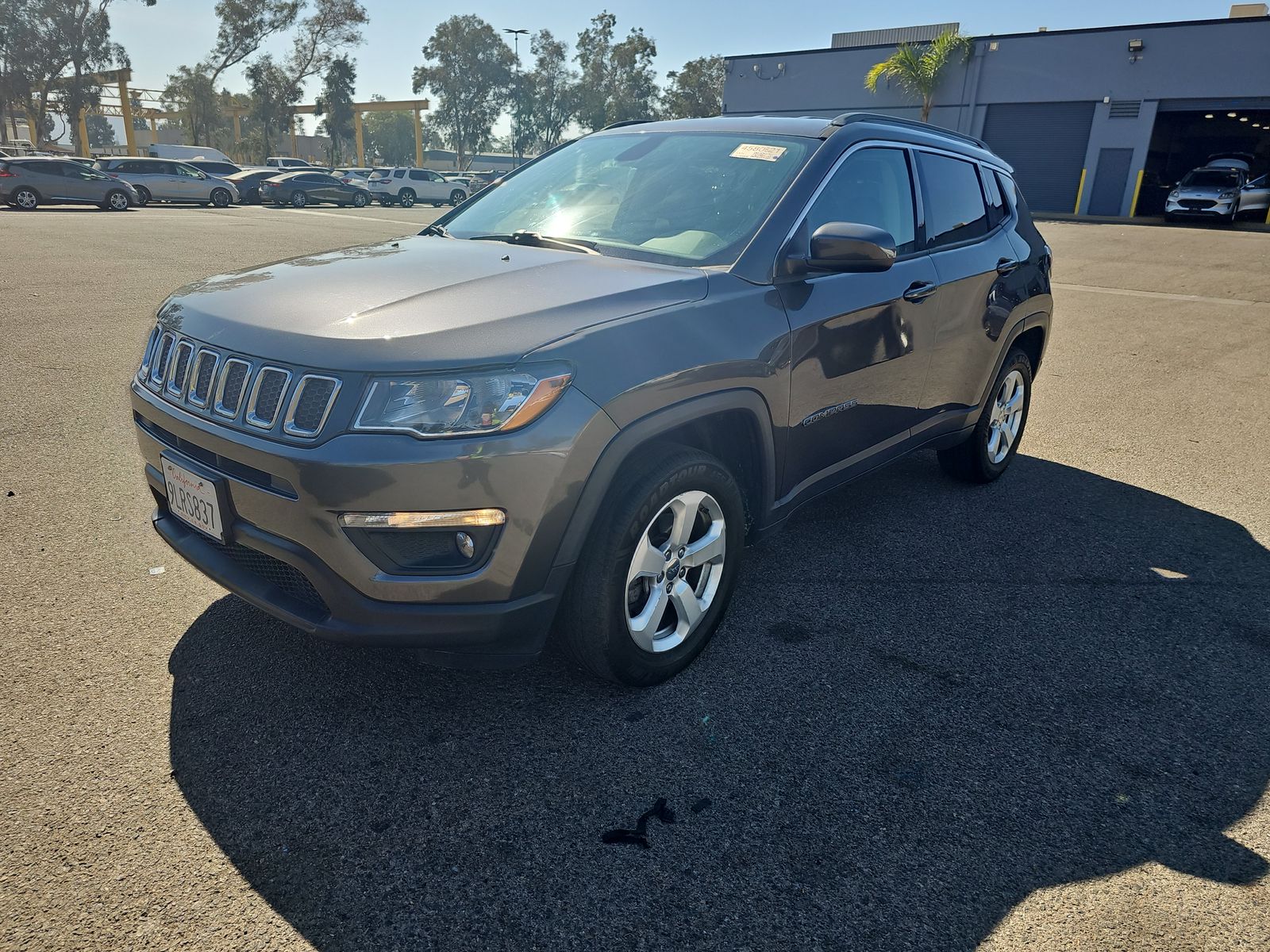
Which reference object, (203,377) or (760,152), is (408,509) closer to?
(203,377)

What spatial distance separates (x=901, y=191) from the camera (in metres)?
3.86

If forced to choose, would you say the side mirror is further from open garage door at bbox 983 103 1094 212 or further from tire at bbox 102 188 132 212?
open garage door at bbox 983 103 1094 212

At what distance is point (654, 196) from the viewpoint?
11.4 feet

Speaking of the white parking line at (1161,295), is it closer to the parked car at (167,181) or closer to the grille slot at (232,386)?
the grille slot at (232,386)

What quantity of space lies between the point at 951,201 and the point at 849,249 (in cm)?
164

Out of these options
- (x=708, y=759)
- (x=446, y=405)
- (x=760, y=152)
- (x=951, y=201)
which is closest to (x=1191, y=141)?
(x=951, y=201)

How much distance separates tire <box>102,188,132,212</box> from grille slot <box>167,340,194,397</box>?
92.9 feet

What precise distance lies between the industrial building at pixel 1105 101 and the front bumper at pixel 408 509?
3561 cm

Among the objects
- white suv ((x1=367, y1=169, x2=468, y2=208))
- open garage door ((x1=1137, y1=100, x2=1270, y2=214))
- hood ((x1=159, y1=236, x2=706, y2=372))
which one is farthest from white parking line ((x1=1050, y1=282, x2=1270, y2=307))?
white suv ((x1=367, y1=169, x2=468, y2=208))

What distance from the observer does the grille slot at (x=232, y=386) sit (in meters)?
2.41

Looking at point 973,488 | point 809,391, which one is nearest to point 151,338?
point 809,391

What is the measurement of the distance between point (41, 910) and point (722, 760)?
1699 mm

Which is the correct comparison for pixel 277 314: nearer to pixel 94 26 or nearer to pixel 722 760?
pixel 722 760

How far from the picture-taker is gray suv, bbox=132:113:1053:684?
2.26 metres
